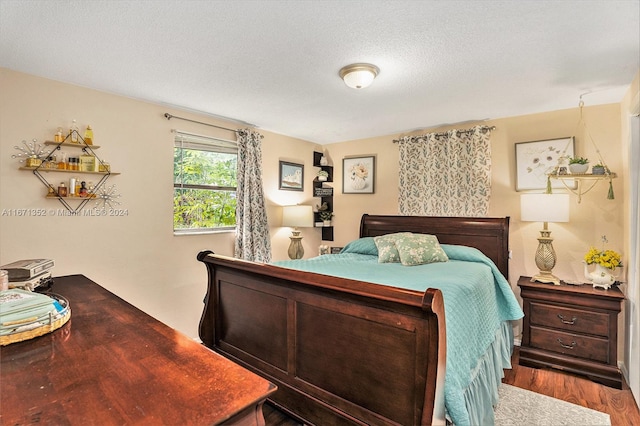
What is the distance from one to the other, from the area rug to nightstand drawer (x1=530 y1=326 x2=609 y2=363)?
1.89 feet

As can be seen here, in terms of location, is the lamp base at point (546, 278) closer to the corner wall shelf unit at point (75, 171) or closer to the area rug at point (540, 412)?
the area rug at point (540, 412)

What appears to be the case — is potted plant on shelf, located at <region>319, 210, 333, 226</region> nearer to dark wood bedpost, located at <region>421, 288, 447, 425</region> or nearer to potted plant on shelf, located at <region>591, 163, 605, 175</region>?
potted plant on shelf, located at <region>591, 163, 605, 175</region>

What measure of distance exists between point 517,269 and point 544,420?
1.60 m

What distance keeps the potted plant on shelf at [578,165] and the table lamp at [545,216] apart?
Result: 0.74 feet

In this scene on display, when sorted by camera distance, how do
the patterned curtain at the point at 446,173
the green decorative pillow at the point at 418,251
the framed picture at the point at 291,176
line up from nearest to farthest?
the green decorative pillow at the point at 418,251
the patterned curtain at the point at 446,173
the framed picture at the point at 291,176

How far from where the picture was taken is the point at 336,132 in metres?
4.24

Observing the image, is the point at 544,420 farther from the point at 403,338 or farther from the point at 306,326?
the point at 306,326

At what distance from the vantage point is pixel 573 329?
9.04 feet

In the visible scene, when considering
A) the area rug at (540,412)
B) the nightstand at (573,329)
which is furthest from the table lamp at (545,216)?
the area rug at (540,412)

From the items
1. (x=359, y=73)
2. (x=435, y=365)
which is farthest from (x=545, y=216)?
(x=435, y=365)

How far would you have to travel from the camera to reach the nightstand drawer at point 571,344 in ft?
8.66

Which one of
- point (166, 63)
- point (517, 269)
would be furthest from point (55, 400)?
point (517, 269)

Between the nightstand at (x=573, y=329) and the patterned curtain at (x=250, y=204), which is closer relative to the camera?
the nightstand at (x=573, y=329)

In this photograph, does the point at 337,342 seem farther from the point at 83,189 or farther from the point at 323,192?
the point at 323,192
